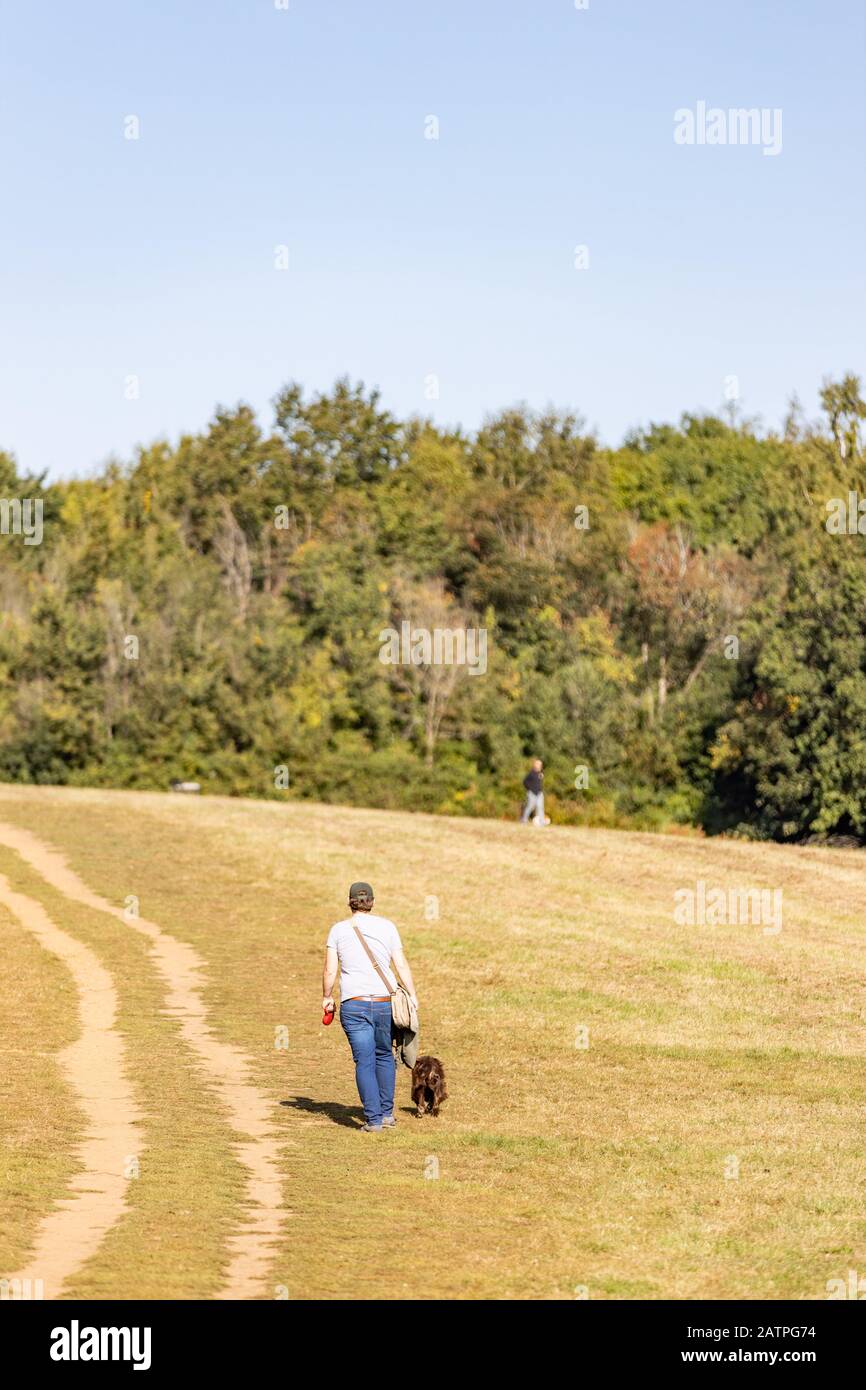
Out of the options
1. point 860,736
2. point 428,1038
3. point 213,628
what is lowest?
point 428,1038

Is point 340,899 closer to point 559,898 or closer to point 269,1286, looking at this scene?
point 559,898

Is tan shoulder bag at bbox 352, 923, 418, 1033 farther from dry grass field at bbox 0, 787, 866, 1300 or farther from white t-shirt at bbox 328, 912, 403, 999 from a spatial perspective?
dry grass field at bbox 0, 787, 866, 1300

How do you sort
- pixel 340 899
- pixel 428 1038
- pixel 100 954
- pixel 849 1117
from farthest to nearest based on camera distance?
pixel 340 899
pixel 100 954
pixel 428 1038
pixel 849 1117

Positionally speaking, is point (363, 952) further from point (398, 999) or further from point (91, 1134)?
point (91, 1134)

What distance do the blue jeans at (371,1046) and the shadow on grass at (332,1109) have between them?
77 centimetres

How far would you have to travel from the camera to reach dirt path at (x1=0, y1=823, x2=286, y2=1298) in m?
13.0

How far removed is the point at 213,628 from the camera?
88.3 m

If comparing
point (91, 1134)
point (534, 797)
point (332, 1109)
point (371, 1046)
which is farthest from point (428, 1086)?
point (534, 797)

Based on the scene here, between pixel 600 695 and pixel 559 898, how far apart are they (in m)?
42.5

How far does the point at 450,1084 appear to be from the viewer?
21781 millimetres

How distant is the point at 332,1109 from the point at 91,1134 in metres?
3.06

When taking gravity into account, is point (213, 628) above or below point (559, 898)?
above

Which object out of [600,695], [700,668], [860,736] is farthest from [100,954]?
[700,668]
